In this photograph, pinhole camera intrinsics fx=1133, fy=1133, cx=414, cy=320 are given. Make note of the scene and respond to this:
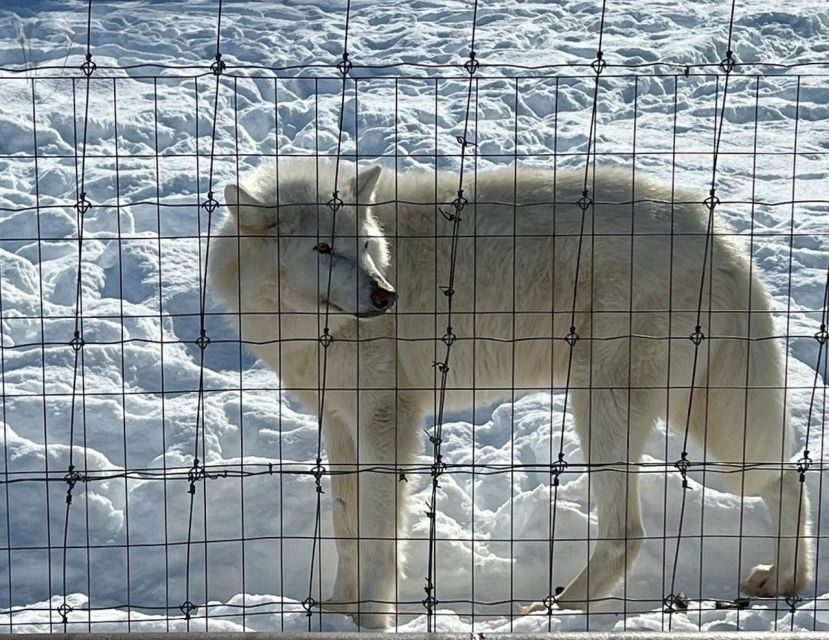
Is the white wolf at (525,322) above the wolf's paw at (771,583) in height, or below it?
above

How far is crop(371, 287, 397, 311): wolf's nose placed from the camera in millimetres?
5359

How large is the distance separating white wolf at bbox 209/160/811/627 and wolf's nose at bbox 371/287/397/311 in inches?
4.0

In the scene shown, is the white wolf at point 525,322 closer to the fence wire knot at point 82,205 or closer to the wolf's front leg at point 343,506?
the wolf's front leg at point 343,506

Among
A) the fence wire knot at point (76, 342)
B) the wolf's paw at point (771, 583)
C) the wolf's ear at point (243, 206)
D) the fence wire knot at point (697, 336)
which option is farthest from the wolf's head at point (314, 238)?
the wolf's paw at point (771, 583)

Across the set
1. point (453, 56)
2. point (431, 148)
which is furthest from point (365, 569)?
point (453, 56)

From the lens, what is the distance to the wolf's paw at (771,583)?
5766 mm

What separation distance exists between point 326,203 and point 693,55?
1048 centimetres

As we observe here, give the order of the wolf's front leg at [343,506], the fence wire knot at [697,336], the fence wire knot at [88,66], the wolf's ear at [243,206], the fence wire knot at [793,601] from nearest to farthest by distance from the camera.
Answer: the fence wire knot at [88,66]
the fence wire knot at [793,601]
the fence wire knot at [697,336]
the wolf's ear at [243,206]
the wolf's front leg at [343,506]

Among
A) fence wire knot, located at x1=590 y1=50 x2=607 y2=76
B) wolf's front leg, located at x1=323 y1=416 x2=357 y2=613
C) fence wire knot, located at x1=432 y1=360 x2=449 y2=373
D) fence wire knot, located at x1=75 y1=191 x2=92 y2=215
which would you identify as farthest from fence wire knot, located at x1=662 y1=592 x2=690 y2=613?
fence wire knot, located at x1=75 y1=191 x2=92 y2=215

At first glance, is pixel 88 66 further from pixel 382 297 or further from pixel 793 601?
pixel 793 601

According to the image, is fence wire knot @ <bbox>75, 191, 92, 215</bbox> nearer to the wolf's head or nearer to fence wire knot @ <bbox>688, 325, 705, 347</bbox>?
the wolf's head

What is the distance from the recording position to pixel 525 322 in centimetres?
605

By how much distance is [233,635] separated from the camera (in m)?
4.16

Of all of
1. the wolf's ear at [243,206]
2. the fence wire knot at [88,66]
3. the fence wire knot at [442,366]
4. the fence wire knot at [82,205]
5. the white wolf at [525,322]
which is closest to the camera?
the fence wire knot at [88,66]
